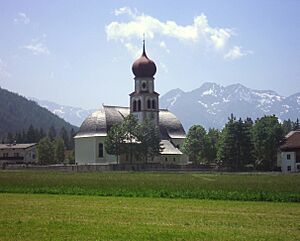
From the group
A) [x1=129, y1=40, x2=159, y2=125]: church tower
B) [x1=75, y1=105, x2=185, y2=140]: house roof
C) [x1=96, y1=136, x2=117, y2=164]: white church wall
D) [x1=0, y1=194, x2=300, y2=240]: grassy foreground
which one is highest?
[x1=129, y1=40, x2=159, y2=125]: church tower

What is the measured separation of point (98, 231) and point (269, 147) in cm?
9513

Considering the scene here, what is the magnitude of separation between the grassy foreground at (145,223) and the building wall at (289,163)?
253 feet

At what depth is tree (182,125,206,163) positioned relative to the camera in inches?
5157

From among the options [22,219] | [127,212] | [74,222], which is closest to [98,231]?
[74,222]

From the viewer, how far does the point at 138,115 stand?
127688 millimetres

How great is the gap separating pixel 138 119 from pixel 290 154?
116 feet

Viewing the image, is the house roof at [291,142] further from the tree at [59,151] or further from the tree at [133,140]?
the tree at [59,151]

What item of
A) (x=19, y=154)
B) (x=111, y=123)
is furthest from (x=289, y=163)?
(x=19, y=154)

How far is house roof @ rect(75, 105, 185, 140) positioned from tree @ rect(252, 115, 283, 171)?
2401 cm

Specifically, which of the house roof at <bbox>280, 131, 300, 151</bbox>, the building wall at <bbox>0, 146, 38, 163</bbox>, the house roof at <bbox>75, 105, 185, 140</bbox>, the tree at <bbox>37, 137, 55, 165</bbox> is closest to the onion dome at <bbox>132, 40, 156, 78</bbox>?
the house roof at <bbox>75, 105, 185, 140</bbox>

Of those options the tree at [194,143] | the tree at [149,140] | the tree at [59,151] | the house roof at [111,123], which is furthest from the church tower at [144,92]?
the tree at [59,151]

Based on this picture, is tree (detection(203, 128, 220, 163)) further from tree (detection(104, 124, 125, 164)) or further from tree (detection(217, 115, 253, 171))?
tree (detection(104, 124, 125, 164))

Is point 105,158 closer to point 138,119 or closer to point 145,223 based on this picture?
point 138,119

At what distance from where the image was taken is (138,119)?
416 feet
